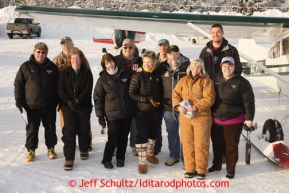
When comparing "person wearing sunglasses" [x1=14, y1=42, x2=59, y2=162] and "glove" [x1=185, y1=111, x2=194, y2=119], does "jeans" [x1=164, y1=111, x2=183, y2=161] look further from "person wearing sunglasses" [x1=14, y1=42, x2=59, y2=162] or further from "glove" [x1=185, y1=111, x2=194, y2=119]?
"person wearing sunglasses" [x1=14, y1=42, x2=59, y2=162]

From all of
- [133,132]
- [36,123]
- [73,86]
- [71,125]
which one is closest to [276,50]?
[133,132]

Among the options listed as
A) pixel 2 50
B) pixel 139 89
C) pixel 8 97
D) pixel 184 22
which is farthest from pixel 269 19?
pixel 2 50

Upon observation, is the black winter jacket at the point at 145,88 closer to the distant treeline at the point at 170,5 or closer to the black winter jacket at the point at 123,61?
the black winter jacket at the point at 123,61

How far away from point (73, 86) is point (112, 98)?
0.55 m

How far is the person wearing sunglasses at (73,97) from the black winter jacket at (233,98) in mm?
1666

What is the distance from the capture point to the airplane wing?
575 centimetres

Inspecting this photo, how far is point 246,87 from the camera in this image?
11.3ft

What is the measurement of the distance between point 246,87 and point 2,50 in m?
17.0

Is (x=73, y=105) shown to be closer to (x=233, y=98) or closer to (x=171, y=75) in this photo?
(x=171, y=75)

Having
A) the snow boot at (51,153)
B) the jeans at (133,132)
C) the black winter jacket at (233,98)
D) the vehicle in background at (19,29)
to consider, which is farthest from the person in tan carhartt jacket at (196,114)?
the vehicle in background at (19,29)

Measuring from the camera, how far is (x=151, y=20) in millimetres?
6023

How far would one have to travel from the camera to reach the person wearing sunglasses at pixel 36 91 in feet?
13.1

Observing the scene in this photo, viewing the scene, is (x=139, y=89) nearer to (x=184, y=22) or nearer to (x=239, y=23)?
(x=184, y=22)

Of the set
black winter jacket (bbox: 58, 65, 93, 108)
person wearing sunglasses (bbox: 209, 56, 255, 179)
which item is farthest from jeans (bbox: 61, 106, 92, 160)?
person wearing sunglasses (bbox: 209, 56, 255, 179)
